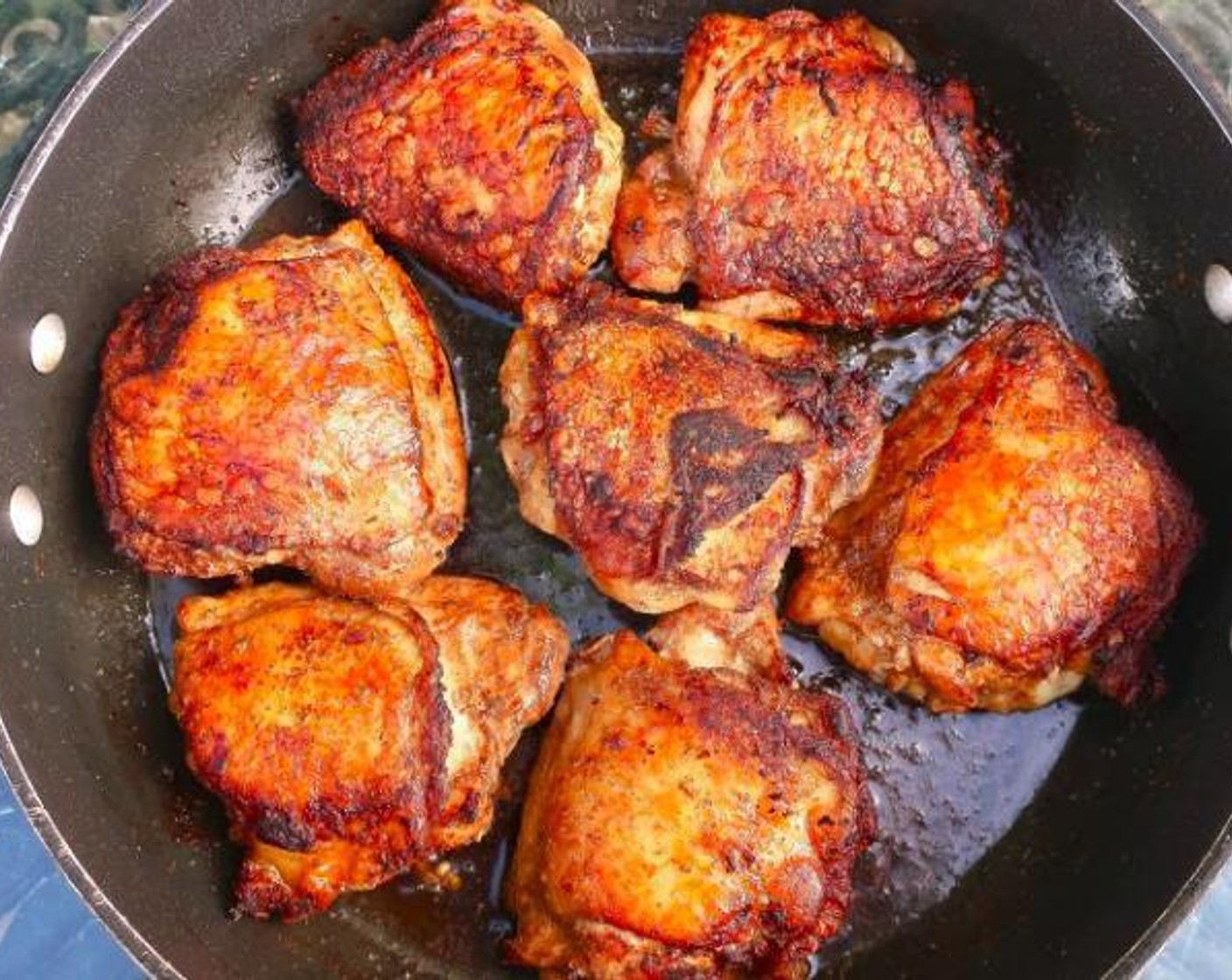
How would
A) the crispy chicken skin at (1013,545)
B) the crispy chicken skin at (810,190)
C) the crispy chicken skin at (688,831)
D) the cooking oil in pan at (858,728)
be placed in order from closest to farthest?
the crispy chicken skin at (688,831) → the crispy chicken skin at (1013,545) → the crispy chicken skin at (810,190) → the cooking oil in pan at (858,728)

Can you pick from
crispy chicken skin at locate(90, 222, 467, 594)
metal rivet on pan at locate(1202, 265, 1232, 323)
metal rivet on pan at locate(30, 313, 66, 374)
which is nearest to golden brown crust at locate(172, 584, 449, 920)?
crispy chicken skin at locate(90, 222, 467, 594)

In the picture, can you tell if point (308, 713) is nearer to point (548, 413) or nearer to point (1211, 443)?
point (548, 413)

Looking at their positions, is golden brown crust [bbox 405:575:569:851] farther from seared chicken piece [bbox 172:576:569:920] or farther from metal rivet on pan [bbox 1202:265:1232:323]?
metal rivet on pan [bbox 1202:265:1232:323]

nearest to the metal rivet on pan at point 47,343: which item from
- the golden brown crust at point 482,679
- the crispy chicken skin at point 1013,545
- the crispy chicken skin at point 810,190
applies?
the golden brown crust at point 482,679

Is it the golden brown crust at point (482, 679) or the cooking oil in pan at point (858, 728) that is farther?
the cooking oil in pan at point (858, 728)

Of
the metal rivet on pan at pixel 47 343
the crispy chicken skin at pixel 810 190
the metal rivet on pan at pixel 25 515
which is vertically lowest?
the metal rivet on pan at pixel 25 515

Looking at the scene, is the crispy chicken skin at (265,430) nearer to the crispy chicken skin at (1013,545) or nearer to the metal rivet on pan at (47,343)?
the metal rivet on pan at (47,343)
